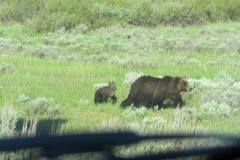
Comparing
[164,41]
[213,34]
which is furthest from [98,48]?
[213,34]

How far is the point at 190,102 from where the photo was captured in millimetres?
10219

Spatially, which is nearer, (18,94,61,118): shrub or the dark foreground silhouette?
the dark foreground silhouette

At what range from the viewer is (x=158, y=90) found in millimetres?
9281

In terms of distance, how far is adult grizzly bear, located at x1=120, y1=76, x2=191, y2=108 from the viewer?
9.27 m

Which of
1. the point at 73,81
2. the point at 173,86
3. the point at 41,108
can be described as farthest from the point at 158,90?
the point at 73,81

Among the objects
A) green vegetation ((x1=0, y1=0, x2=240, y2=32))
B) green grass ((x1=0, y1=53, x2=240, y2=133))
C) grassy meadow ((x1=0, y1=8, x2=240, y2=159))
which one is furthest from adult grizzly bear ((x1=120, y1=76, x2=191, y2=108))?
green vegetation ((x1=0, y1=0, x2=240, y2=32))

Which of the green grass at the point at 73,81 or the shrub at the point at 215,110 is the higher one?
the shrub at the point at 215,110

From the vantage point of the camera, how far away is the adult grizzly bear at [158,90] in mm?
9273

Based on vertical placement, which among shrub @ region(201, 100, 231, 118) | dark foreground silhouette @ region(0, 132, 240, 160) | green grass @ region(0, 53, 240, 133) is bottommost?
green grass @ region(0, 53, 240, 133)

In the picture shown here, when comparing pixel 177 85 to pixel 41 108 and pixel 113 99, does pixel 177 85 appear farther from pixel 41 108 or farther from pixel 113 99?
pixel 41 108

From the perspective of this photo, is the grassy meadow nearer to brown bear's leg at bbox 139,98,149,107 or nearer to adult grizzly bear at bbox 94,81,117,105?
adult grizzly bear at bbox 94,81,117,105

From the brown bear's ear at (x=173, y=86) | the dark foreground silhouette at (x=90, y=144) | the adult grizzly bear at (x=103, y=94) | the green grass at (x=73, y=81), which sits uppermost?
the dark foreground silhouette at (x=90, y=144)

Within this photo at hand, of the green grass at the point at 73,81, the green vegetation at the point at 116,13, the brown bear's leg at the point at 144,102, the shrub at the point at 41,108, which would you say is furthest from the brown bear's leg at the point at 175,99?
the green vegetation at the point at 116,13

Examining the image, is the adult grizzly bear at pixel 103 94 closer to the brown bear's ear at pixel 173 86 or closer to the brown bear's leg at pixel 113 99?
the brown bear's leg at pixel 113 99
